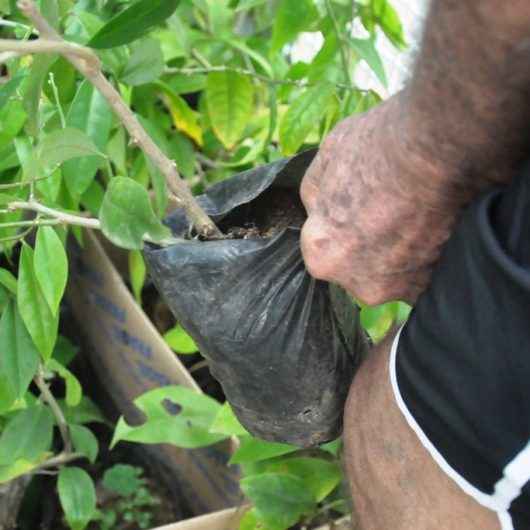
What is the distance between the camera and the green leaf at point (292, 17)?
876 mm

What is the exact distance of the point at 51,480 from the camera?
1.17 m

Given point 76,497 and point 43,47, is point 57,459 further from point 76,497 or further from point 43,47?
point 43,47

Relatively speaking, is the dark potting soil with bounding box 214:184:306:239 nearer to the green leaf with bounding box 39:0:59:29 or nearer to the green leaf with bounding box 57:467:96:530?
the green leaf with bounding box 39:0:59:29

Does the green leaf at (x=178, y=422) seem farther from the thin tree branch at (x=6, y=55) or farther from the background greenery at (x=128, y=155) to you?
the thin tree branch at (x=6, y=55)

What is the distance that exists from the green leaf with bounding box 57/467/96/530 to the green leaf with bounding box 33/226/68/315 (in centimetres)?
36

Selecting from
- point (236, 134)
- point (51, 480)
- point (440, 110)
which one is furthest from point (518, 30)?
point (51, 480)

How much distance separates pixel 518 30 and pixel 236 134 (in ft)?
2.50

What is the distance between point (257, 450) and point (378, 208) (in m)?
0.42

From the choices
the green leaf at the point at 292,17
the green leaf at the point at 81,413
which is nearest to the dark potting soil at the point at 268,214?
the green leaf at the point at 292,17

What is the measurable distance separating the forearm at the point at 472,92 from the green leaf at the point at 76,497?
2.24 feet

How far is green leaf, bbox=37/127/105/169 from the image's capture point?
581mm

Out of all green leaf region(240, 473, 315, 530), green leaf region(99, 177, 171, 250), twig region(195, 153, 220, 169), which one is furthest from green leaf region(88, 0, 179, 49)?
twig region(195, 153, 220, 169)

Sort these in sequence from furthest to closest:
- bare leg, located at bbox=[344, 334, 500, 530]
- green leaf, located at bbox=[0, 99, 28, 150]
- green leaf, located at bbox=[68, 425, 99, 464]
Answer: green leaf, located at bbox=[68, 425, 99, 464] → green leaf, located at bbox=[0, 99, 28, 150] → bare leg, located at bbox=[344, 334, 500, 530]

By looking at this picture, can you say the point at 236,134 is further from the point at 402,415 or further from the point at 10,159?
the point at 402,415
